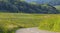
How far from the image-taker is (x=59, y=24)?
574cm

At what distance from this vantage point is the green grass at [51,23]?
224 inches

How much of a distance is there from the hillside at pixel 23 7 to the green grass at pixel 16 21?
130mm

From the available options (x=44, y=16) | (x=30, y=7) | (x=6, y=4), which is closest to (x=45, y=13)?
(x=44, y=16)

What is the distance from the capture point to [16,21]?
18.6ft

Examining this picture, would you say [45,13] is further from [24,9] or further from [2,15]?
[2,15]

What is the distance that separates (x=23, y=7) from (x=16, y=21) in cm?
48

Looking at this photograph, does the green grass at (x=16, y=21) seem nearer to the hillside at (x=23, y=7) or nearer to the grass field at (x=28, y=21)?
the grass field at (x=28, y=21)

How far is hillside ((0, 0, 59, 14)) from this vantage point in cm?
573

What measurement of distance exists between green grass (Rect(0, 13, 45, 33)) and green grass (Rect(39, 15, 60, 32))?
0.15 metres

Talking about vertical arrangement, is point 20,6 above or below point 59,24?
above

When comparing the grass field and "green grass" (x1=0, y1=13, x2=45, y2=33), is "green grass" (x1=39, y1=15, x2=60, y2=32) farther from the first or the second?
"green grass" (x1=0, y1=13, x2=45, y2=33)

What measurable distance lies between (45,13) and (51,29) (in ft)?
1.72

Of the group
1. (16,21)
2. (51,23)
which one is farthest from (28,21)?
(51,23)

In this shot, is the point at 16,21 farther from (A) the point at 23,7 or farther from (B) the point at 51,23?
(B) the point at 51,23
